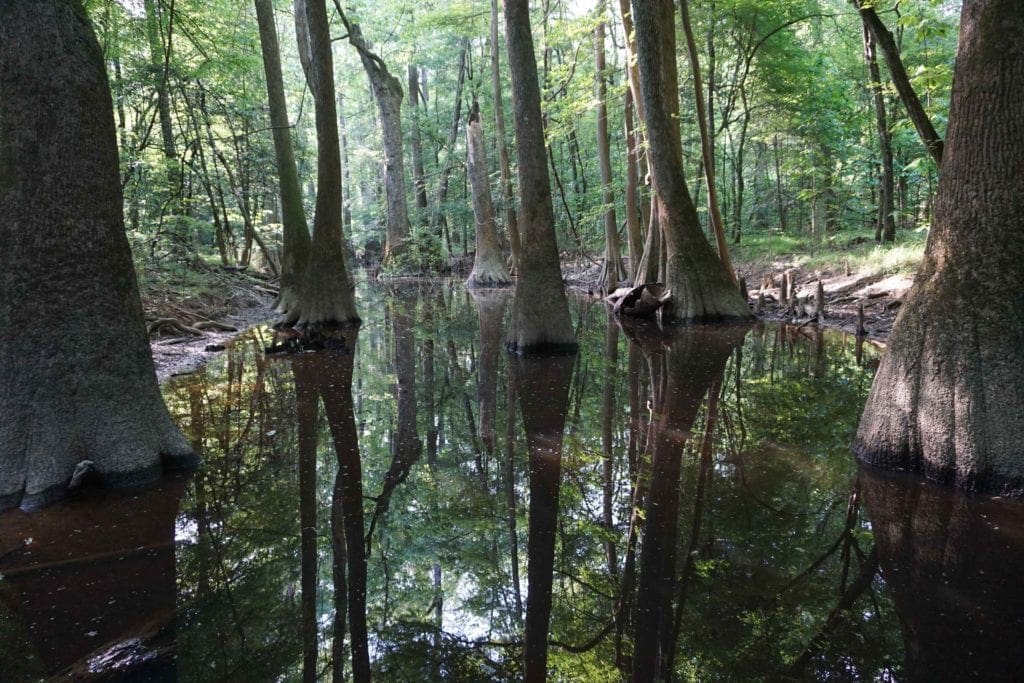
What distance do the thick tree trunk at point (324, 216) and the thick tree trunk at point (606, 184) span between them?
674 centimetres

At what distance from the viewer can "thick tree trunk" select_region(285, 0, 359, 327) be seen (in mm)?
11594

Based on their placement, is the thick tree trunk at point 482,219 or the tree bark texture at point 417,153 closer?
the thick tree trunk at point 482,219

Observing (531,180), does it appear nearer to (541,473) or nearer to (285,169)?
(541,473)

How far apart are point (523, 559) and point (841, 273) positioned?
1368 cm

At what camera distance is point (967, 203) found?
4.32m

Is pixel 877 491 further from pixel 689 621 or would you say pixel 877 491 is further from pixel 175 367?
pixel 175 367

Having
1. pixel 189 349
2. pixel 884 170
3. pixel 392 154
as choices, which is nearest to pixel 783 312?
pixel 884 170

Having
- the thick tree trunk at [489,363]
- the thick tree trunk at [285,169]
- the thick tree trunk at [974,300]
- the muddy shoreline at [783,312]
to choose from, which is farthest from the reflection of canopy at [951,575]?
the thick tree trunk at [285,169]

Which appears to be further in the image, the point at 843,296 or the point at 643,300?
the point at 643,300

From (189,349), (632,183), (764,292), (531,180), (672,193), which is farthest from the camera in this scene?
(632,183)

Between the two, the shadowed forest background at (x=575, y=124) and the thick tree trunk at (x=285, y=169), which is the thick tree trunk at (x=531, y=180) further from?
the thick tree trunk at (x=285, y=169)

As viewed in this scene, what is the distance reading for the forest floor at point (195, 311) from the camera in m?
9.76

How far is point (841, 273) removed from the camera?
1461 cm

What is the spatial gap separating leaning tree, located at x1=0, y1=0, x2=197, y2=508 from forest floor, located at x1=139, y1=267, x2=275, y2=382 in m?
3.79
